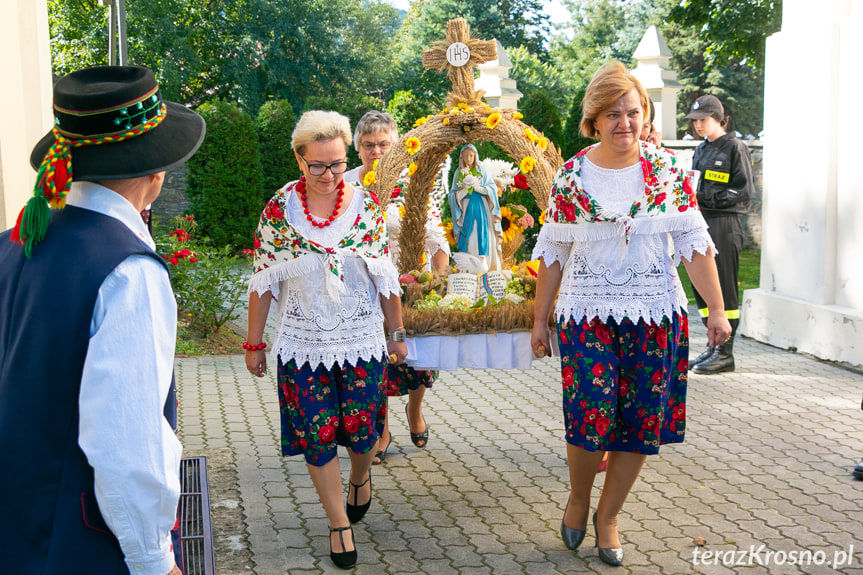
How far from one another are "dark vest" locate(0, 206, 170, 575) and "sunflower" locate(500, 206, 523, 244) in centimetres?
503

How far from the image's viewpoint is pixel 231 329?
9.77 meters

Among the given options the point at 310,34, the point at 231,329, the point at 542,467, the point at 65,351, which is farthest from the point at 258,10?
the point at 65,351

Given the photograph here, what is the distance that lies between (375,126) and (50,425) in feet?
12.9

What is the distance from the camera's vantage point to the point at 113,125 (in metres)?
1.74

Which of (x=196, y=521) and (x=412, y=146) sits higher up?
(x=412, y=146)

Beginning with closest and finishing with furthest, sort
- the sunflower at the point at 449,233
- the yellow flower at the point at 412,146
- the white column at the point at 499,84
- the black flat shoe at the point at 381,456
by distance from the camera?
the yellow flower at the point at 412,146 < the black flat shoe at the point at 381,456 < the sunflower at the point at 449,233 < the white column at the point at 499,84

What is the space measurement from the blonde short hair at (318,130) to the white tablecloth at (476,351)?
4.35ft

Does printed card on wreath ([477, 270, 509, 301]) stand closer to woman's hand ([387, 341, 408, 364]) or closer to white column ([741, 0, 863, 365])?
woman's hand ([387, 341, 408, 364])

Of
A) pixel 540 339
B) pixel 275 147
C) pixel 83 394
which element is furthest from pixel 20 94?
pixel 275 147

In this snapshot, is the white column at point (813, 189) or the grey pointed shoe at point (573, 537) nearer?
the grey pointed shoe at point (573, 537)

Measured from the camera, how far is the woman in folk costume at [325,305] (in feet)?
12.0

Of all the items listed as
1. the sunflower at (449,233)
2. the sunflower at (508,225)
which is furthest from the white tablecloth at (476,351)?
the sunflower at (449,233)

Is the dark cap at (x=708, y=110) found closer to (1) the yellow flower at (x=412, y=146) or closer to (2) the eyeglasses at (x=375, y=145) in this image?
(2) the eyeglasses at (x=375, y=145)

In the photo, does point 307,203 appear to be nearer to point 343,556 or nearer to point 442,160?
point 343,556
